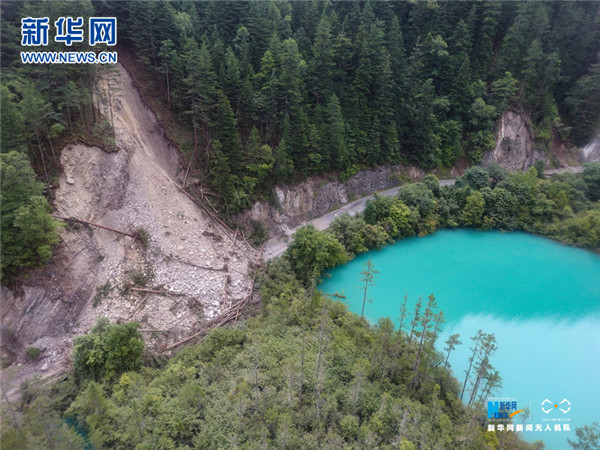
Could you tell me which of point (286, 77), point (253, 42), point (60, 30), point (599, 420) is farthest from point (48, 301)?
point (599, 420)

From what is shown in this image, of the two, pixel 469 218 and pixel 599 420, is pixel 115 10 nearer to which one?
pixel 469 218

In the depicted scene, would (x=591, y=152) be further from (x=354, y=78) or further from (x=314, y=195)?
(x=314, y=195)

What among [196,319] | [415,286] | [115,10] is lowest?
[196,319]

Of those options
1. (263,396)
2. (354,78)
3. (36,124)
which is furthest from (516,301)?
(36,124)

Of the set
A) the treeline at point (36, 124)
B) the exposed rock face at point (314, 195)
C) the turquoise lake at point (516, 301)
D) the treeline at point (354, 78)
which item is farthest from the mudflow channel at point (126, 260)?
the turquoise lake at point (516, 301)

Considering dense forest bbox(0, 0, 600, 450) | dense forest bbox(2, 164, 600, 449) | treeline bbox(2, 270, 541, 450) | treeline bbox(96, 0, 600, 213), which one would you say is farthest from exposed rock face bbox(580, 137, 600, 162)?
treeline bbox(2, 270, 541, 450)

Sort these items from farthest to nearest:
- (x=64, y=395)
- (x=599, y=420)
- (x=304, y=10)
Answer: (x=304, y=10) < (x=599, y=420) < (x=64, y=395)
